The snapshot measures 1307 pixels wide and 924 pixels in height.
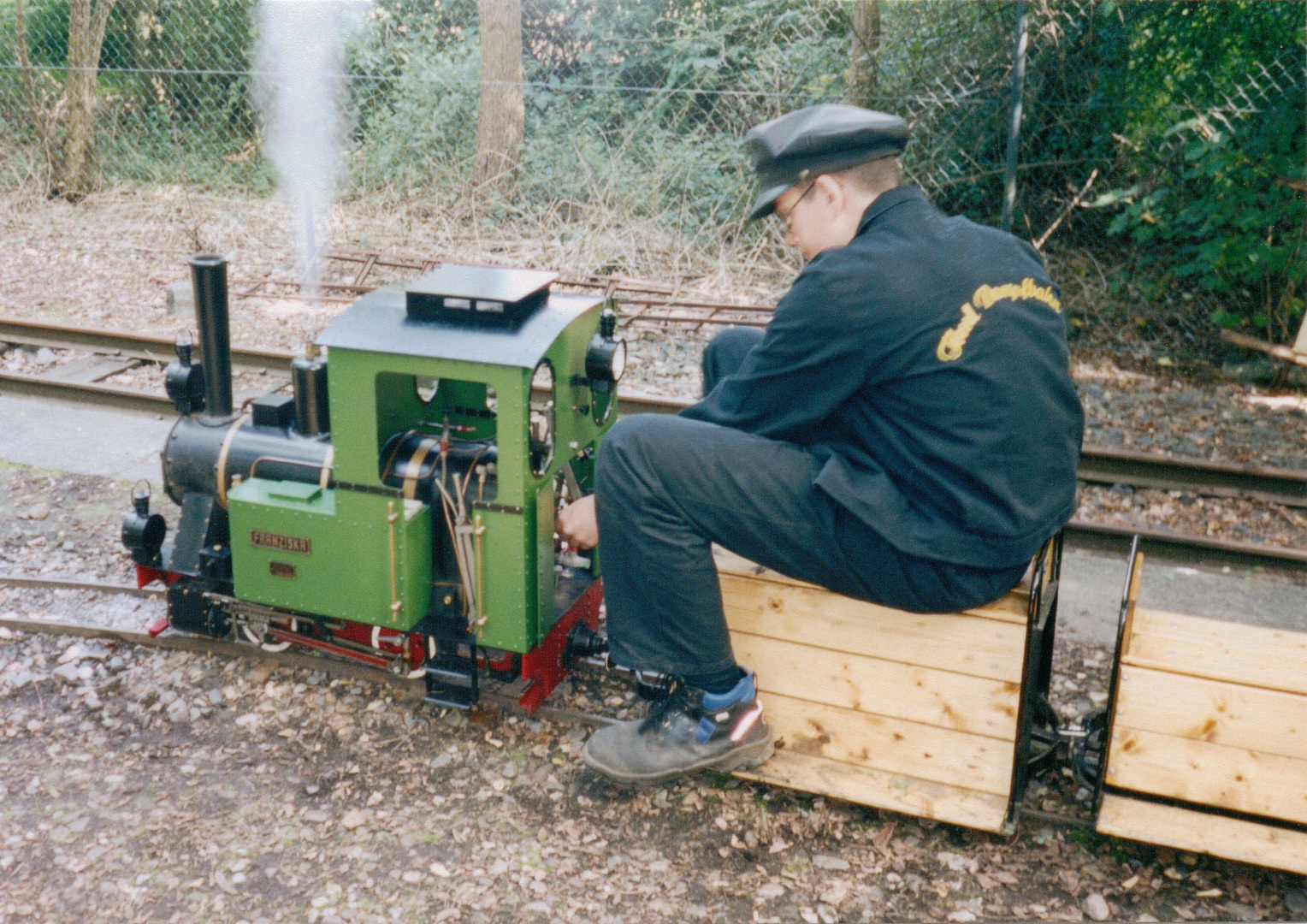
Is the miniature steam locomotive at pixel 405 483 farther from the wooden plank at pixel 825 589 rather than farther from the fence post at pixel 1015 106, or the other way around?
the fence post at pixel 1015 106

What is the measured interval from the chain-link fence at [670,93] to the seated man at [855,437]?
5.54 metres

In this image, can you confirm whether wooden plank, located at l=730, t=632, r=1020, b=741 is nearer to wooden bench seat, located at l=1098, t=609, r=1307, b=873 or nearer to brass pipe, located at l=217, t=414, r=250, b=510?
wooden bench seat, located at l=1098, t=609, r=1307, b=873

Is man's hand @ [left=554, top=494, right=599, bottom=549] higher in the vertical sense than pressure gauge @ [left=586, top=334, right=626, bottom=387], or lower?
lower

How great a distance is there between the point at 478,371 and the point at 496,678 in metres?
1.12

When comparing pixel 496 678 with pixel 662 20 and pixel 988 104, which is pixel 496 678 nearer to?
pixel 988 104

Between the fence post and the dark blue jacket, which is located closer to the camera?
the dark blue jacket

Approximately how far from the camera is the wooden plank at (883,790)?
3.27m

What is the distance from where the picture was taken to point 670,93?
11.8m

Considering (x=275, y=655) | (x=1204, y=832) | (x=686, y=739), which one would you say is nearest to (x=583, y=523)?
(x=686, y=739)

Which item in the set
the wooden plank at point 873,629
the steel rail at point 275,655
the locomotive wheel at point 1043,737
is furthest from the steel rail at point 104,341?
the locomotive wheel at point 1043,737

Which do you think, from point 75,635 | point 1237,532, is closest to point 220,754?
point 75,635

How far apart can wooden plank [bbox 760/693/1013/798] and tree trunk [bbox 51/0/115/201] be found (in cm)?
1101

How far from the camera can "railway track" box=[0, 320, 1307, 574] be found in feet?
17.0

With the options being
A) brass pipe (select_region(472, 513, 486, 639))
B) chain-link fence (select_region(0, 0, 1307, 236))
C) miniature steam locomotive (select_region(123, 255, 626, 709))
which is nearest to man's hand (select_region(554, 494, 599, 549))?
miniature steam locomotive (select_region(123, 255, 626, 709))
